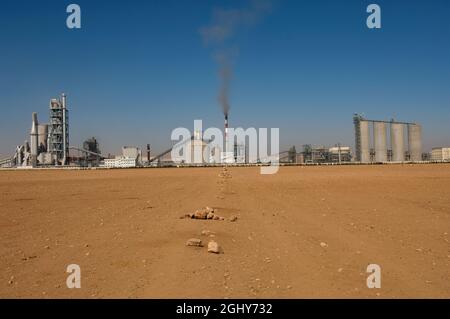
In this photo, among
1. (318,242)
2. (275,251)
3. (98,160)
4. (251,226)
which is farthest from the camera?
(98,160)

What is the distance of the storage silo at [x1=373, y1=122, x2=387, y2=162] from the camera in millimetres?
167125

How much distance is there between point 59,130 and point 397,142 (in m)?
140

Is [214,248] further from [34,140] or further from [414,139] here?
[414,139]

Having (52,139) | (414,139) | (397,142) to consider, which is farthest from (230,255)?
(414,139)

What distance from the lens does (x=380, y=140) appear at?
168500mm

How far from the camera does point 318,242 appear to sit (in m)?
10.0

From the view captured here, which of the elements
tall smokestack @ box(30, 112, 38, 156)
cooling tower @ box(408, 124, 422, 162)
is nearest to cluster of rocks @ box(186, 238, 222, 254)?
tall smokestack @ box(30, 112, 38, 156)

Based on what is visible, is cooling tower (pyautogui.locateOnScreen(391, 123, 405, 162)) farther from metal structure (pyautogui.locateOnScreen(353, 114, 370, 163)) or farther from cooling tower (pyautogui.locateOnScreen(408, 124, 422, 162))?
metal structure (pyautogui.locateOnScreen(353, 114, 370, 163))

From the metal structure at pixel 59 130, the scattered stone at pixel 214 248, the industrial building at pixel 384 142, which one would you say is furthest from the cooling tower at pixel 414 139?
the scattered stone at pixel 214 248

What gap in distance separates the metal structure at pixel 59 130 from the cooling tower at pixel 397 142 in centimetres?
13451

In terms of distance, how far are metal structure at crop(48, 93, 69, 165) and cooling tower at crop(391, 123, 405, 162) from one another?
441 feet
